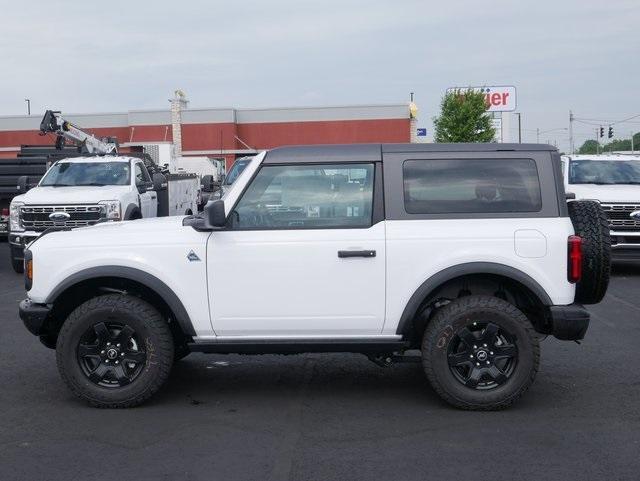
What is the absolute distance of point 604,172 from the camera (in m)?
14.9

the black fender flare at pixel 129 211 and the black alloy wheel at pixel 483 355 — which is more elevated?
the black fender flare at pixel 129 211

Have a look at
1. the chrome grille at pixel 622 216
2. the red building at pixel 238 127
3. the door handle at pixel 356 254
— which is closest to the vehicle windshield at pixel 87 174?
the chrome grille at pixel 622 216

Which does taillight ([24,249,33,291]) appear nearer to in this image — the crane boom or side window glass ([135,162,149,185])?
side window glass ([135,162,149,185])

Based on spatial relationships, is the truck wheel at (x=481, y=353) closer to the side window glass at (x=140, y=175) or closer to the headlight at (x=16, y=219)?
the headlight at (x=16, y=219)

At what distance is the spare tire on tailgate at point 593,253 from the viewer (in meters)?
6.29

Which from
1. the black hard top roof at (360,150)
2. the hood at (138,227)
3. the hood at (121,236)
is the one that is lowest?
the hood at (121,236)

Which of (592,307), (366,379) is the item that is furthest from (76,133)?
(366,379)

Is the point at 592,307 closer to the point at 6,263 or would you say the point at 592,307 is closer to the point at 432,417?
the point at 432,417

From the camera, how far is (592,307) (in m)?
10.8

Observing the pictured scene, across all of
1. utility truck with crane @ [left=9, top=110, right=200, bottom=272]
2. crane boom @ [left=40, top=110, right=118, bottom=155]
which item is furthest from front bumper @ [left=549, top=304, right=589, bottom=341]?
crane boom @ [left=40, top=110, right=118, bottom=155]

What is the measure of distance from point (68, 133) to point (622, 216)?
14354 mm

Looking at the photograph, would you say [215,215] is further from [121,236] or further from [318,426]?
[318,426]

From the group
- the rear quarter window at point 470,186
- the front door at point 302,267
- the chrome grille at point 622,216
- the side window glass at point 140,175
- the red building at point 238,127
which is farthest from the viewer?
the red building at point 238,127

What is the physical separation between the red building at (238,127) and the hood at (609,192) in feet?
109
